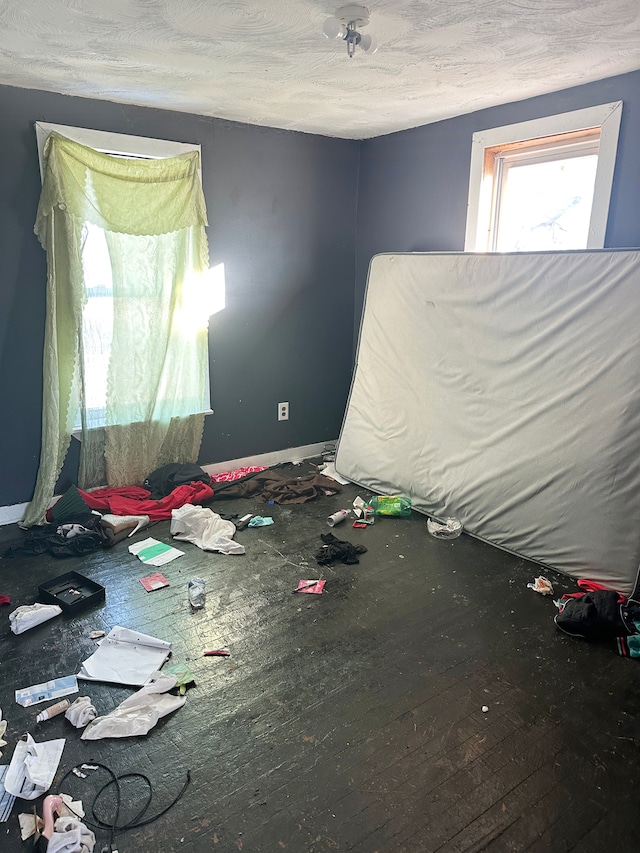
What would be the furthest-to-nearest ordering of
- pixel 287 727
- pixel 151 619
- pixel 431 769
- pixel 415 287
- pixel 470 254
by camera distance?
pixel 415 287 → pixel 470 254 → pixel 151 619 → pixel 287 727 → pixel 431 769

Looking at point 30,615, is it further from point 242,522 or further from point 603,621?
point 603,621

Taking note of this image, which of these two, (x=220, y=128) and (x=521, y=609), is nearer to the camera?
(x=521, y=609)

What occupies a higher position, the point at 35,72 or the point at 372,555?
the point at 35,72

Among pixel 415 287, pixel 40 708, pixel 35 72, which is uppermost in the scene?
pixel 35 72

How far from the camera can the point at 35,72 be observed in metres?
2.79

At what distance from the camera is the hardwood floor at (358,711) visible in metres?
1.65

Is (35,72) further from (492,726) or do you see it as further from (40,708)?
(492,726)

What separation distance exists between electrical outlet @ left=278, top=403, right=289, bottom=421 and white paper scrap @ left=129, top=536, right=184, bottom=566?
1487 millimetres

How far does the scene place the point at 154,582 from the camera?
2.83 metres

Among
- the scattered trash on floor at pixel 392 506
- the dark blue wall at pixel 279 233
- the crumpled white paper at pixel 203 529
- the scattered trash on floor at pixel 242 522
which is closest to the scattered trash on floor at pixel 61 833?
the crumpled white paper at pixel 203 529

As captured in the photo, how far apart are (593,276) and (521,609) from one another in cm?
155

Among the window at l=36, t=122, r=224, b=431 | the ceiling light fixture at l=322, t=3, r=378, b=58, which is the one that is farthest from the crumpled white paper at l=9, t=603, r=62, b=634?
the ceiling light fixture at l=322, t=3, r=378, b=58

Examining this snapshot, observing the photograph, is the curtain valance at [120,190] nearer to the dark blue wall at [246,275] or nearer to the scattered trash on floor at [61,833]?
the dark blue wall at [246,275]

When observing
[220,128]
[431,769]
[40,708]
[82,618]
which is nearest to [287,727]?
[431,769]
